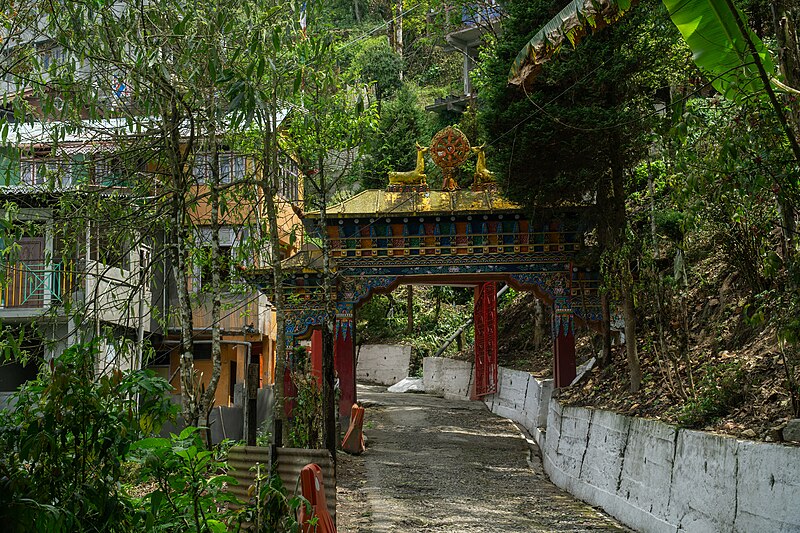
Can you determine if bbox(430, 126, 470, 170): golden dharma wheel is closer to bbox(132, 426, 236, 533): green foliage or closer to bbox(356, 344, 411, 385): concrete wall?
bbox(132, 426, 236, 533): green foliage

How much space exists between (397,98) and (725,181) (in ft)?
90.4

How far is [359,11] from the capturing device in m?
52.2

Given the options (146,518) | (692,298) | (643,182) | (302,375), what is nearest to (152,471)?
(146,518)

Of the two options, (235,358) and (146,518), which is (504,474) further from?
(235,358)

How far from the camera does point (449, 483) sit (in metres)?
14.2

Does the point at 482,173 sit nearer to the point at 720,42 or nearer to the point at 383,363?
the point at 720,42

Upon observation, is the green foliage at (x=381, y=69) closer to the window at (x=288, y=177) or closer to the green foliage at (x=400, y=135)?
the green foliage at (x=400, y=135)

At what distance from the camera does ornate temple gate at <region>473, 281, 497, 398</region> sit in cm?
2470

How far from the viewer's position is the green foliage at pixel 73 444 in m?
5.58

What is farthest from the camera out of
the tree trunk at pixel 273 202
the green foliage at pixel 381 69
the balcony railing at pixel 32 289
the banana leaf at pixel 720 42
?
the green foliage at pixel 381 69

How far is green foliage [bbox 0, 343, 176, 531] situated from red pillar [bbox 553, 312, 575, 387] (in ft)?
40.0

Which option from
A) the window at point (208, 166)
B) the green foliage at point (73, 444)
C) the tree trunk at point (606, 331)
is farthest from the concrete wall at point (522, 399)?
the green foliage at point (73, 444)

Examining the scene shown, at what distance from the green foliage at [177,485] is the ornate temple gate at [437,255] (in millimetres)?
11167

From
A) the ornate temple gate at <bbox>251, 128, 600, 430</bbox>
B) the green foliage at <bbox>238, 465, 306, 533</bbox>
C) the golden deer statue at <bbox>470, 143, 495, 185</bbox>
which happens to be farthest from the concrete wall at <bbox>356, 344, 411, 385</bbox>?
the green foliage at <bbox>238, 465, 306, 533</bbox>
